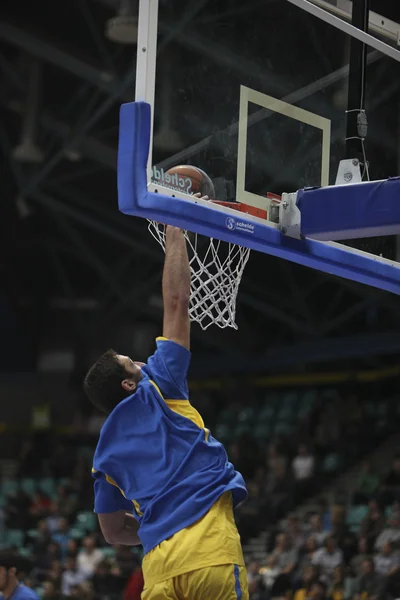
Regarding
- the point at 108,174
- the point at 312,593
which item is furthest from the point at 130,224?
the point at 312,593

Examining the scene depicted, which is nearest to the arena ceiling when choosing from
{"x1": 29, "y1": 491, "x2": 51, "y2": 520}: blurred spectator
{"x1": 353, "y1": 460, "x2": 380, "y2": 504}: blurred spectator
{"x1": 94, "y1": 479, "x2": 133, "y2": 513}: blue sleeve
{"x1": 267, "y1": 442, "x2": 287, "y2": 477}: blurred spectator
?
{"x1": 267, "y1": 442, "x2": 287, "y2": 477}: blurred spectator

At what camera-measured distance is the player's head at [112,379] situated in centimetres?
465

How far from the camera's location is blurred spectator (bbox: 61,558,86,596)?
14.9 m

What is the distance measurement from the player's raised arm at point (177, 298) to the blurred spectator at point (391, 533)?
8720 mm

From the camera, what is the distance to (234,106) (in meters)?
5.73

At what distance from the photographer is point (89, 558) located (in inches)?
610

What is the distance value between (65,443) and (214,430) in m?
3.33

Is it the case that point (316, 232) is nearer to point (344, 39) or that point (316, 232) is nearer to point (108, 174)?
point (344, 39)

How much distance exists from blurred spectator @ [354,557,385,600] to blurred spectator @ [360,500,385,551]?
2.70 feet

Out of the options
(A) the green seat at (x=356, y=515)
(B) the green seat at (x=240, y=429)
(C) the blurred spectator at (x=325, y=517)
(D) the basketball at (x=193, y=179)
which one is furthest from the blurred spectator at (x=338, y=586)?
(B) the green seat at (x=240, y=429)

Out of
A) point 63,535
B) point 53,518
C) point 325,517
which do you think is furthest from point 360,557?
point 53,518

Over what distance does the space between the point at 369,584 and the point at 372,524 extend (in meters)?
1.70

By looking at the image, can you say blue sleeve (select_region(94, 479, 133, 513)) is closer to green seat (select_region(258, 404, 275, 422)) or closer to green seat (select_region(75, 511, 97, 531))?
green seat (select_region(75, 511, 97, 531))

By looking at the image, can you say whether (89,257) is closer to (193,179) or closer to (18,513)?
(18,513)
